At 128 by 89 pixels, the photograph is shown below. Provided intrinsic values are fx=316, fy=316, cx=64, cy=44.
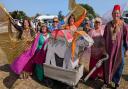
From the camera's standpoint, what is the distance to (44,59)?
676 cm

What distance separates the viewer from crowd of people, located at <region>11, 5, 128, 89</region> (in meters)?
6.31

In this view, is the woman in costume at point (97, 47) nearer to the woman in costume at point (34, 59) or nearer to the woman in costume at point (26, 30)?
the woman in costume at point (34, 59)

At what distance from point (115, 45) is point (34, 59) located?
1.84 meters

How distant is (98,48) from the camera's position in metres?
6.71

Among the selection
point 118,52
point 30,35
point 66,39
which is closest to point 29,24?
point 30,35

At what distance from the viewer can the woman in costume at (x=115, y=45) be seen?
6.25 meters

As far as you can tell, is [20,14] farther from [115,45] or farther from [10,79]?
[115,45]

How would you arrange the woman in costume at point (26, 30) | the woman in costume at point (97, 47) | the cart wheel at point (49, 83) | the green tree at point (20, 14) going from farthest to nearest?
the green tree at point (20, 14), the woman in costume at point (26, 30), the cart wheel at point (49, 83), the woman in costume at point (97, 47)

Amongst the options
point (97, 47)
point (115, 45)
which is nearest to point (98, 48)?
point (97, 47)

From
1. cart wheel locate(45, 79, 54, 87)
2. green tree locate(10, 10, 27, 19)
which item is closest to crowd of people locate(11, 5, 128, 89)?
cart wheel locate(45, 79, 54, 87)

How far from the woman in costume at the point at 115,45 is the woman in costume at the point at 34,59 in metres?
1.34

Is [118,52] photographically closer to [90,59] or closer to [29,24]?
[90,59]

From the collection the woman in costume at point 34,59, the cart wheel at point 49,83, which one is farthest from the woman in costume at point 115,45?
the woman in costume at point 34,59

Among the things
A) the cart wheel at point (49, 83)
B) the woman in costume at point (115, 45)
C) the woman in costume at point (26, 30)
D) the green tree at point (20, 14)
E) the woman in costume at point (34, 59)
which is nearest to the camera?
the woman in costume at point (115, 45)
